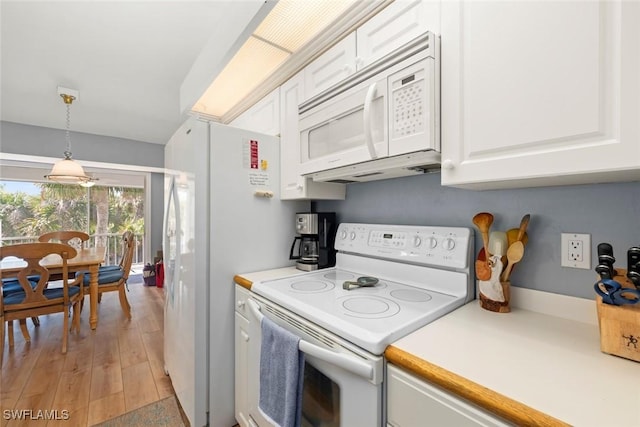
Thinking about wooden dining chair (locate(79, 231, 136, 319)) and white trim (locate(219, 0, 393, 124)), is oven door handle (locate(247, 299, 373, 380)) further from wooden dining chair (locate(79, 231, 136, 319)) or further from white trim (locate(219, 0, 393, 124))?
wooden dining chair (locate(79, 231, 136, 319))

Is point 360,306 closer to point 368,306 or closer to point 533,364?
point 368,306

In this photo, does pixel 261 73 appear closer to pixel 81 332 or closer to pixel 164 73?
pixel 164 73

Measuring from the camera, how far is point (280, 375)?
999 millimetres

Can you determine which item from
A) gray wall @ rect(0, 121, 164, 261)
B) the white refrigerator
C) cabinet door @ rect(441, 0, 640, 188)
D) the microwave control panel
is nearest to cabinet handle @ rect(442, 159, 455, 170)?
cabinet door @ rect(441, 0, 640, 188)

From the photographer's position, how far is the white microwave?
0.94 metres

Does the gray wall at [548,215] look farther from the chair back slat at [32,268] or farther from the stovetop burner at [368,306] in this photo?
the chair back slat at [32,268]

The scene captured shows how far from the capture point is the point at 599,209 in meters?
0.89

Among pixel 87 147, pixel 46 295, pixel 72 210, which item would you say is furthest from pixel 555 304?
pixel 72 210

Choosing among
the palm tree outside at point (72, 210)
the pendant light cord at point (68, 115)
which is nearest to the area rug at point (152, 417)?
the pendant light cord at point (68, 115)

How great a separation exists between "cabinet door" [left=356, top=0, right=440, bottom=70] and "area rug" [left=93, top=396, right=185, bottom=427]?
2.19 metres

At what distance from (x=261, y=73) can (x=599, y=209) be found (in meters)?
1.90

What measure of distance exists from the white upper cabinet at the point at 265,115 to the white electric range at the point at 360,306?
87cm

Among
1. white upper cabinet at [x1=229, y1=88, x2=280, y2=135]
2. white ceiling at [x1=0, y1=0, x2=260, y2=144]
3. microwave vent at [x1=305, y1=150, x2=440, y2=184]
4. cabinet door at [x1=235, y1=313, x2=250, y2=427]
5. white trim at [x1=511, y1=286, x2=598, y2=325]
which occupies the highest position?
white ceiling at [x1=0, y1=0, x2=260, y2=144]

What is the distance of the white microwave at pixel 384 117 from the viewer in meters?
0.94
